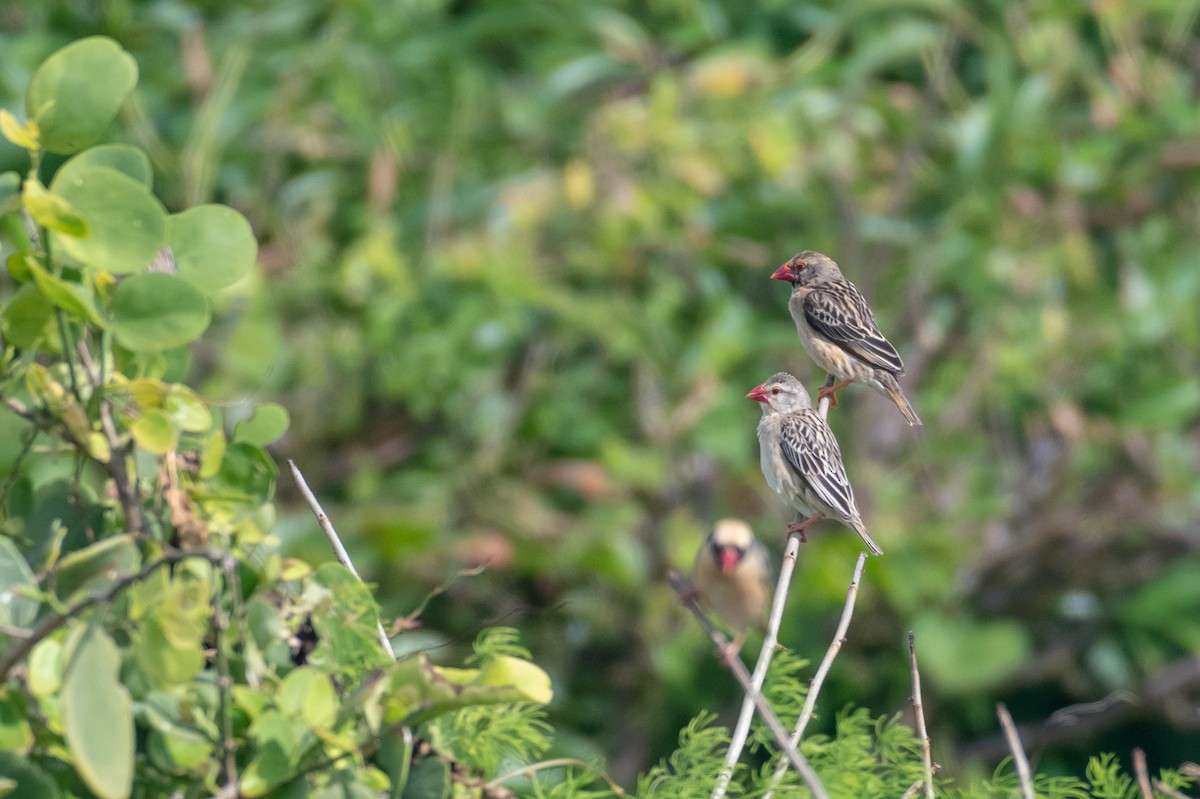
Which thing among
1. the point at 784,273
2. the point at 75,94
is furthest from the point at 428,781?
the point at 784,273

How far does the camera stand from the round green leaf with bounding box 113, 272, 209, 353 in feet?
5.34

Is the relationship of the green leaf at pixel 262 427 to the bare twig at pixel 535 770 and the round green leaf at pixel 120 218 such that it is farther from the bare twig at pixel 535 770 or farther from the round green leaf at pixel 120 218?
the bare twig at pixel 535 770

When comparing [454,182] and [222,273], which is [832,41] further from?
[222,273]

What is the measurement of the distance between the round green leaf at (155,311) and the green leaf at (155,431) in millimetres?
97

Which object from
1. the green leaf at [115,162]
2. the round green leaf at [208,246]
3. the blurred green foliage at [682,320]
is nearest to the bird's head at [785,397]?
the round green leaf at [208,246]

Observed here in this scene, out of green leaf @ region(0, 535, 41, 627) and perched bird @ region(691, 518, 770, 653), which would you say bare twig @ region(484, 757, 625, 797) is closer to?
green leaf @ region(0, 535, 41, 627)

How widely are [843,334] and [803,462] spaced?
0.27 meters

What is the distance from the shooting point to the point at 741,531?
3.98 m

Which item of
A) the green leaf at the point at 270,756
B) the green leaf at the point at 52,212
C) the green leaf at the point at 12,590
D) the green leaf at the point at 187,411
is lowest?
the green leaf at the point at 270,756

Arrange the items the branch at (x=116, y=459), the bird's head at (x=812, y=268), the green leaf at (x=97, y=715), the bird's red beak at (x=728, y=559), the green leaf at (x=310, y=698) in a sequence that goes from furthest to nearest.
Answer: the bird's red beak at (x=728, y=559) < the bird's head at (x=812, y=268) < the branch at (x=116, y=459) < the green leaf at (x=310, y=698) < the green leaf at (x=97, y=715)

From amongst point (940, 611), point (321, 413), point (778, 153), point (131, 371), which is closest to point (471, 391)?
point (321, 413)

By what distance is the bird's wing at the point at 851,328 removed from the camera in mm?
3084

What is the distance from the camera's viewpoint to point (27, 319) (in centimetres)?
160

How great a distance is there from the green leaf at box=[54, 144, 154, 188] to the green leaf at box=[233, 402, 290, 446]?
297mm
